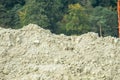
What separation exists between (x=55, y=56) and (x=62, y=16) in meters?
23.7

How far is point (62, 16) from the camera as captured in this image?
33031mm

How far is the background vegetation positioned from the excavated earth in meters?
19.3

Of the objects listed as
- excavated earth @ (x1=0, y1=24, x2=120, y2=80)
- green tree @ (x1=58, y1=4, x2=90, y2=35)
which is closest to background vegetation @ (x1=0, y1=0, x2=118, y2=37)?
green tree @ (x1=58, y1=4, x2=90, y2=35)

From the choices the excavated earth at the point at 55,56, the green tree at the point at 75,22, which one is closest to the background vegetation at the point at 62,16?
the green tree at the point at 75,22

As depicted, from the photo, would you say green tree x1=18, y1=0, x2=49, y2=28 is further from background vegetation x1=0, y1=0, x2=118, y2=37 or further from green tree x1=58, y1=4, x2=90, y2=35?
green tree x1=58, y1=4, x2=90, y2=35

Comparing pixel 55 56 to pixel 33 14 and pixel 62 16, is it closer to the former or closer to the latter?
pixel 33 14

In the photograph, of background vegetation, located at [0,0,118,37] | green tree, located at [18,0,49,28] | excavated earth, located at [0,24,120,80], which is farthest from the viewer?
background vegetation, located at [0,0,118,37]

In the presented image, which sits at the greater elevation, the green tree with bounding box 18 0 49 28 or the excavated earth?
the excavated earth

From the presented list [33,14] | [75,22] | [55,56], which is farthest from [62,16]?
[55,56]

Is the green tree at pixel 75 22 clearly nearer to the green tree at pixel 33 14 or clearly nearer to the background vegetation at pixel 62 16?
the background vegetation at pixel 62 16

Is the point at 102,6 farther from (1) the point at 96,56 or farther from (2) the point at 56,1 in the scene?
(1) the point at 96,56

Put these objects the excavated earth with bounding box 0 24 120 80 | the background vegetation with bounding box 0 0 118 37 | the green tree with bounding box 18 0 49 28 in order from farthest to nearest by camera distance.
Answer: the background vegetation with bounding box 0 0 118 37, the green tree with bounding box 18 0 49 28, the excavated earth with bounding box 0 24 120 80

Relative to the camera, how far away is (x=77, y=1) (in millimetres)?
35000

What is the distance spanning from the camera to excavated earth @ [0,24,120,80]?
8.87 metres
